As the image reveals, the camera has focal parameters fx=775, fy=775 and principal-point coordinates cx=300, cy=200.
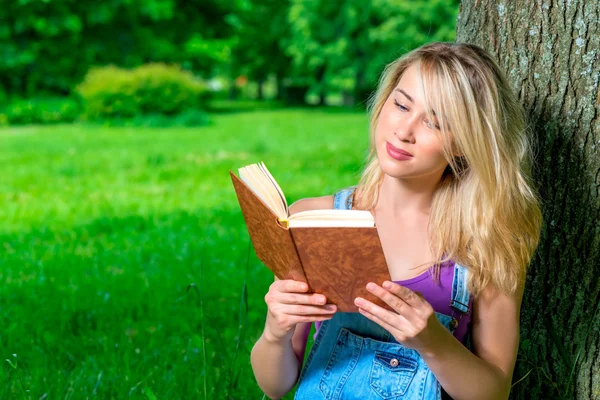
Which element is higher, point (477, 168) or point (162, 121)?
point (477, 168)

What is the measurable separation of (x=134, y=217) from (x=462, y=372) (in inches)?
170

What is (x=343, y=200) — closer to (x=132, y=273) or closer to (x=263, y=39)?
(x=132, y=273)

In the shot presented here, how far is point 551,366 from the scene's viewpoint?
2.45m

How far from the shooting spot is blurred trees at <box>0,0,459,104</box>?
19.8 metres

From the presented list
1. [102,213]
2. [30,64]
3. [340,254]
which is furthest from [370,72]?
[340,254]

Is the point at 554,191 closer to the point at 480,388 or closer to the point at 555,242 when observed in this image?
the point at 555,242

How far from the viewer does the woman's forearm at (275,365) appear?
2.05 meters

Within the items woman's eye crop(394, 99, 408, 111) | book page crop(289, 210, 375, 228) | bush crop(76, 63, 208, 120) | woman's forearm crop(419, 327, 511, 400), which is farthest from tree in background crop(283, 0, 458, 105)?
book page crop(289, 210, 375, 228)

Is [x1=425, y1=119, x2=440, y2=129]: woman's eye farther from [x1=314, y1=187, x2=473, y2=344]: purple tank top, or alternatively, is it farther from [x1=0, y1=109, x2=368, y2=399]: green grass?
[x1=0, y1=109, x2=368, y2=399]: green grass

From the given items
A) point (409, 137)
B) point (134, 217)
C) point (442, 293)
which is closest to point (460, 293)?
point (442, 293)

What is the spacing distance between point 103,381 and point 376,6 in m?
25.2

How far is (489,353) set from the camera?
200 cm

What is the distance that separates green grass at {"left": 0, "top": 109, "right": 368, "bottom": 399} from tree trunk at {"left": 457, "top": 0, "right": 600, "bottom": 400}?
623 mm

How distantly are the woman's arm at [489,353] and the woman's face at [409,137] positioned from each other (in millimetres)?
365
